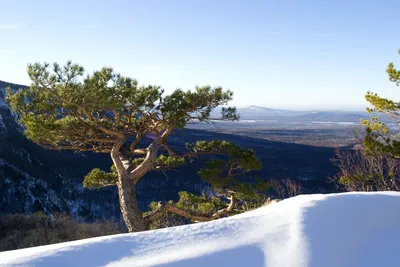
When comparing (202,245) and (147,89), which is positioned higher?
(147,89)

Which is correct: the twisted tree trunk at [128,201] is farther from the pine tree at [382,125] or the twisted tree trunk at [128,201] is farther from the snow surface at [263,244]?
the pine tree at [382,125]

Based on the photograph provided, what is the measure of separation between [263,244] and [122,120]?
6.23m

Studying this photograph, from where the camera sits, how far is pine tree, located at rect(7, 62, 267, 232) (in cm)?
651

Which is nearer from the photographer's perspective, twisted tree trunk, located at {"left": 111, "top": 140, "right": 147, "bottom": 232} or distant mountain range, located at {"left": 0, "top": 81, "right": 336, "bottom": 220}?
twisted tree trunk, located at {"left": 111, "top": 140, "right": 147, "bottom": 232}

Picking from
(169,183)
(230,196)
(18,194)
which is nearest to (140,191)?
(169,183)

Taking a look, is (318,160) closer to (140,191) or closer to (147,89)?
(140,191)

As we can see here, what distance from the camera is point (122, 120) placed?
27.4ft

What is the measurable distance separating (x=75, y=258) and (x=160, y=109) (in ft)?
17.8

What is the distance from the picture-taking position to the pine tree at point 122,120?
21.4 feet

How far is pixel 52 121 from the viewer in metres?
7.54

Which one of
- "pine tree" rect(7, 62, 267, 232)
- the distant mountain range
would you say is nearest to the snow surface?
"pine tree" rect(7, 62, 267, 232)

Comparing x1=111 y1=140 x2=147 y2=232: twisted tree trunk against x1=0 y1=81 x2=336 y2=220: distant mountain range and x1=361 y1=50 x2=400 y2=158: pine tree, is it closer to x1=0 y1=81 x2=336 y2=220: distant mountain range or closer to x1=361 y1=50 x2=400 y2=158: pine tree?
x1=0 y1=81 x2=336 y2=220: distant mountain range

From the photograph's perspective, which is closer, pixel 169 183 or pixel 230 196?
pixel 230 196

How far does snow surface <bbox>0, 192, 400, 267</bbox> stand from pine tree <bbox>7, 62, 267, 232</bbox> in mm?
4037
